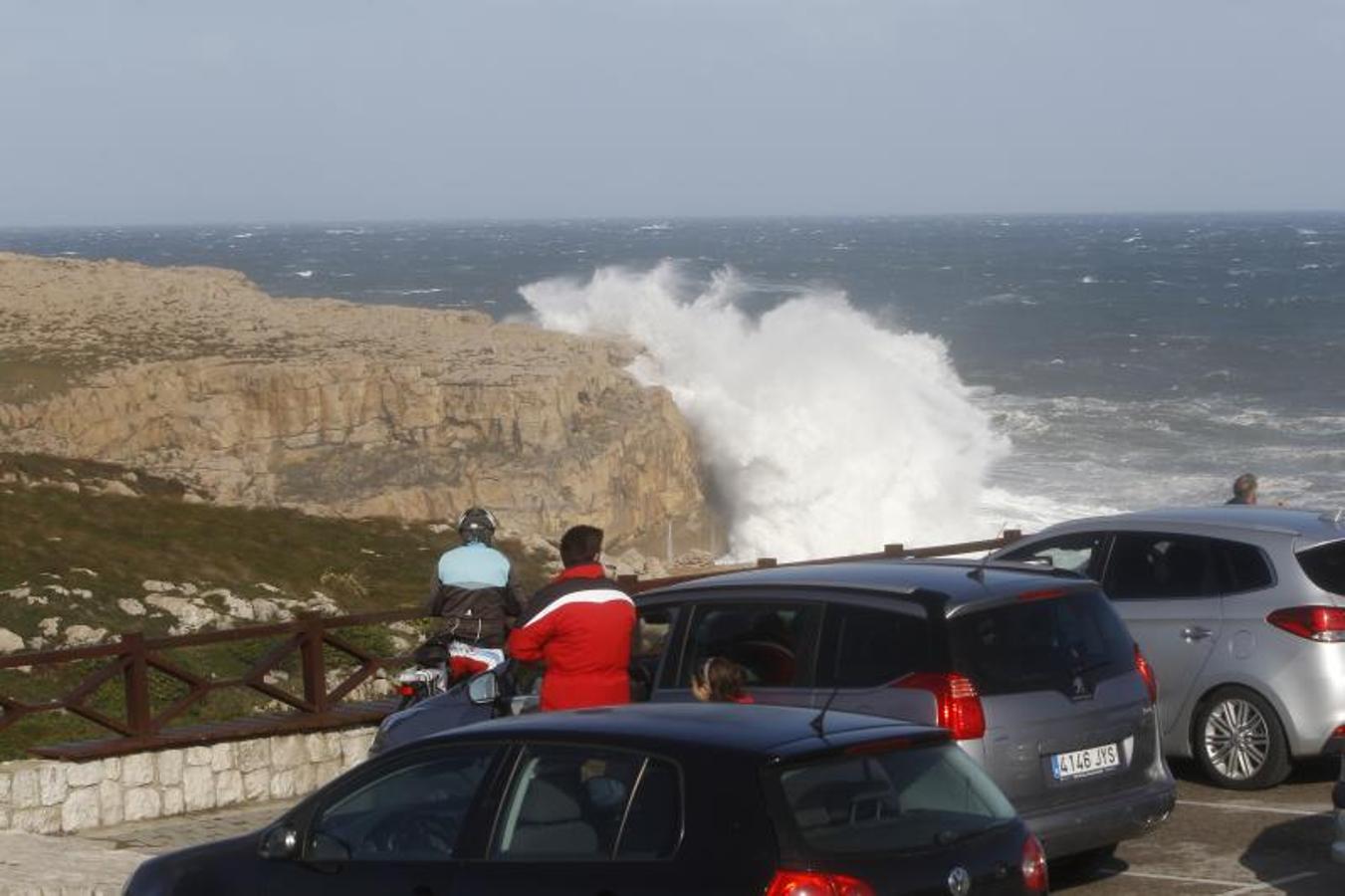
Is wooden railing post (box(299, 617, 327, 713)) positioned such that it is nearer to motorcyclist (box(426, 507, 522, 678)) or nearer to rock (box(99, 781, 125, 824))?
motorcyclist (box(426, 507, 522, 678))

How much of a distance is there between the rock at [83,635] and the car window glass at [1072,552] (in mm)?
8651

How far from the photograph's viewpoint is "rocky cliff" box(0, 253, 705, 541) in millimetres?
34625

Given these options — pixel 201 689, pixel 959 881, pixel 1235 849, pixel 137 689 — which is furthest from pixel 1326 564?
pixel 137 689

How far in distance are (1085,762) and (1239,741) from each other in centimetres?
270

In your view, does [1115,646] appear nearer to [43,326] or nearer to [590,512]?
[590,512]

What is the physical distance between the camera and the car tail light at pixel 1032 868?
667cm

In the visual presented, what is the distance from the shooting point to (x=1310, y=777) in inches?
455

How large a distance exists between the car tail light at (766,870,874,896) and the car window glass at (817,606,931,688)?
8.98 feet

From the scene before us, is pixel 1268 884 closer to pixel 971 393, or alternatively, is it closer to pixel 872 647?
pixel 872 647

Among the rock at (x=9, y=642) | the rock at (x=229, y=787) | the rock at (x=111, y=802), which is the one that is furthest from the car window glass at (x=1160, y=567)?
the rock at (x=9, y=642)

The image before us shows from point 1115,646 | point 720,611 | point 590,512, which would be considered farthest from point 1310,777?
point 590,512

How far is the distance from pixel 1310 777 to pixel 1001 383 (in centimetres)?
6743

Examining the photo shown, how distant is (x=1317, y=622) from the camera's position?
35.7 ft

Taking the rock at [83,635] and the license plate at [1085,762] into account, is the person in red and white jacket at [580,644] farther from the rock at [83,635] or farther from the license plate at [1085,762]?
the rock at [83,635]
